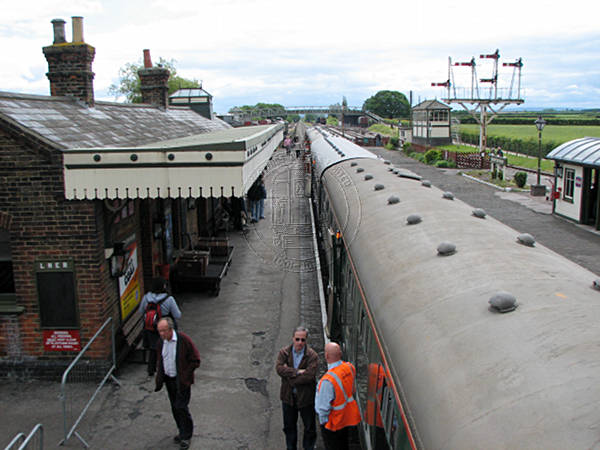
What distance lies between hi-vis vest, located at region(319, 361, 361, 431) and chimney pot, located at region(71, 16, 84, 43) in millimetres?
7586

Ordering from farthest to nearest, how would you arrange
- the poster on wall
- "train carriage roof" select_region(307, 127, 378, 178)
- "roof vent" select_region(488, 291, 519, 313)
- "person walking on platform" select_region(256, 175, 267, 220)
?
"person walking on platform" select_region(256, 175, 267, 220), "train carriage roof" select_region(307, 127, 378, 178), the poster on wall, "roof vent" select_region(488, 291, 519, 313)

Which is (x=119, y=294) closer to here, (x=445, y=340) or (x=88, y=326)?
(x=88, y=326)

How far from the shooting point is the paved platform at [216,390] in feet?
20.1

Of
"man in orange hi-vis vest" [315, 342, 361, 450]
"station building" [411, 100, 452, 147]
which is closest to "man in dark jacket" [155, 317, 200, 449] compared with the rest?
"man in orange hi-vis vest" [315, 342, 361, 450]

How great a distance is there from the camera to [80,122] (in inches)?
336

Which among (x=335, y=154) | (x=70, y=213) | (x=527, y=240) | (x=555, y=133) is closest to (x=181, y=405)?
(x=70, y=213)

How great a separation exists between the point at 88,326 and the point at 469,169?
3504cm

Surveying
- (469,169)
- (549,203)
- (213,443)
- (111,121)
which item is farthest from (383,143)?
(213,443)

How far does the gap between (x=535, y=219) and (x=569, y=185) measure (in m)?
1.70

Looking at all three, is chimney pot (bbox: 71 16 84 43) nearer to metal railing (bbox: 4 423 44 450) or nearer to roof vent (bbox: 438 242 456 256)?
metal railing (bbox: 4 423 44 450)

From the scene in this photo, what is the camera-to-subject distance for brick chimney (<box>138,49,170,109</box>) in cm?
1605

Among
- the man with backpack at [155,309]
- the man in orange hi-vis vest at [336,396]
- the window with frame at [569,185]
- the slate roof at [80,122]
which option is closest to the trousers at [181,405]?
the man with backpack at [155,309]

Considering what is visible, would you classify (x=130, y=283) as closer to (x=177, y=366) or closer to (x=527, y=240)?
(x=177, y=366)

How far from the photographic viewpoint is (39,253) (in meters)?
7.18
